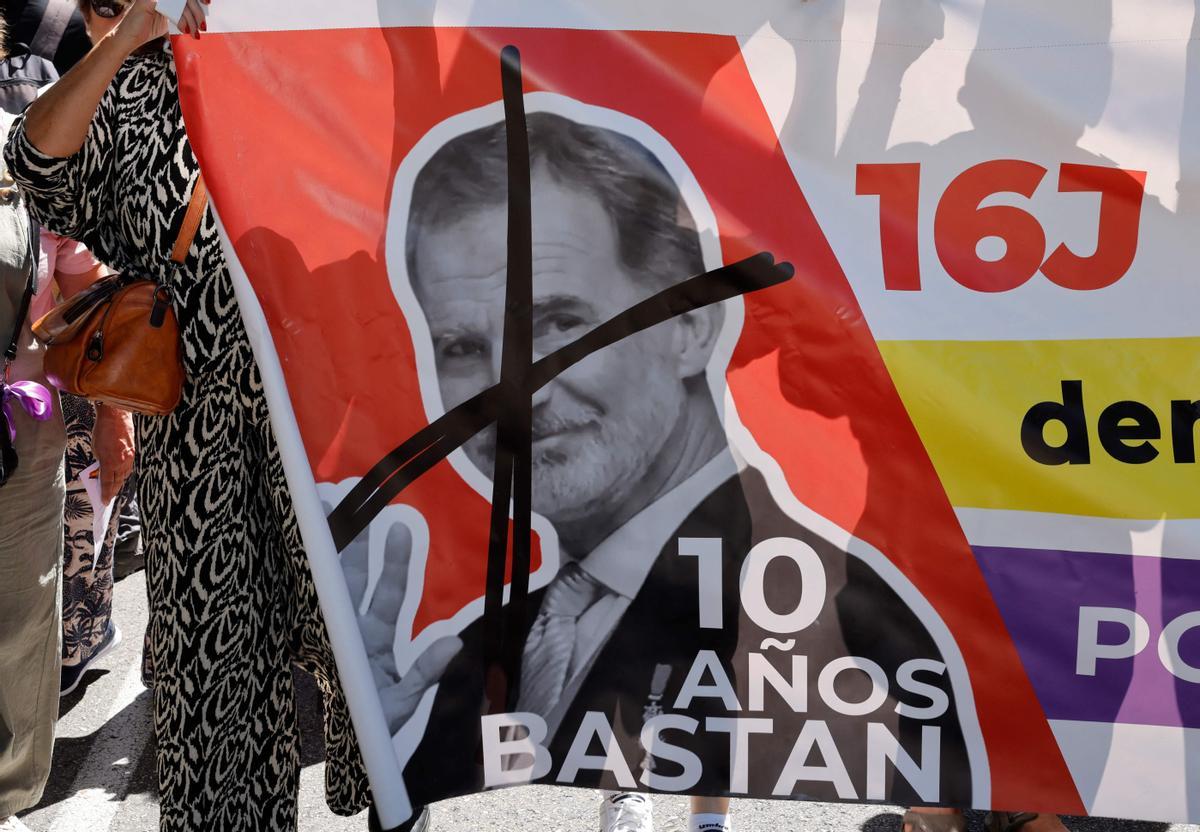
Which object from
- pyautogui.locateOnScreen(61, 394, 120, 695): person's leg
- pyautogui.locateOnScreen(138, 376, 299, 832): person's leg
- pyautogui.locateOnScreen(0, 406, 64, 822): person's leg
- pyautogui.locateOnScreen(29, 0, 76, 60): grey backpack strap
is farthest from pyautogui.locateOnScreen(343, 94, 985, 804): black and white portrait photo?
pyautogui.locateOnScreen(29, 0, 76, 60): grey backpack strap

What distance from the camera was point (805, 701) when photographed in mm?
2061

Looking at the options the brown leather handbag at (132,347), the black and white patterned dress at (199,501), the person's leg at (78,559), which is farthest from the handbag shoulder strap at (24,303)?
the person's leg at (78,559)

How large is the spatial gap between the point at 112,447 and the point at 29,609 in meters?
0.42

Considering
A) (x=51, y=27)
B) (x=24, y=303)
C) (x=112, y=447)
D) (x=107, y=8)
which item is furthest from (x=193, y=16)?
(x=51, y=27)

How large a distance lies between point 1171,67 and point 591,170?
2.98 feet

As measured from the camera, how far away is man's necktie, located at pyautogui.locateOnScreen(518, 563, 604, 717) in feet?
6.82

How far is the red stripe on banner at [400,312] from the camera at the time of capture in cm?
200

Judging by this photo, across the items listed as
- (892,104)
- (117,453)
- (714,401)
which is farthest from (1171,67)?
(117,453)

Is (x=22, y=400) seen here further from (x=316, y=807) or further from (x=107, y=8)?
(x=316, y=807)

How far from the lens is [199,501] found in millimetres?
2262

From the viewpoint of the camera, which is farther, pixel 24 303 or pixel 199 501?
pixel 24 303

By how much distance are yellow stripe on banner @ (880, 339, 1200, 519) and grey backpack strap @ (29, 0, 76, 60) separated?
154 inches

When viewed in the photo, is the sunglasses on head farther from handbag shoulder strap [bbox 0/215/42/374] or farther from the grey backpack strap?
the grey backpack strap

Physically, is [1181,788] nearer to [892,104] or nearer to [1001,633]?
[1001,633]
